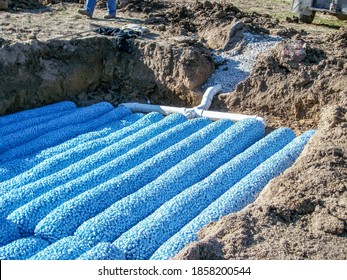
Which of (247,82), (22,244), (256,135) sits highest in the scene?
(247,82)

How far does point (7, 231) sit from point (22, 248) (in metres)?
0.40

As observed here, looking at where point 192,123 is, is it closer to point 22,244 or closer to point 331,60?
point 331,60

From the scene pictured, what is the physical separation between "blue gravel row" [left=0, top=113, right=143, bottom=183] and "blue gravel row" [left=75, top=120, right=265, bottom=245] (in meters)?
1.52

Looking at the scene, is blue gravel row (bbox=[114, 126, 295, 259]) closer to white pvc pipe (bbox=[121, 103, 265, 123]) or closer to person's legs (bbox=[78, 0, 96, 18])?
white pvc pipe (bbox=[121, 103, 265, 123])

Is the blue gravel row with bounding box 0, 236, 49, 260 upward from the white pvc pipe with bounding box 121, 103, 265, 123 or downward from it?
Answer: downward

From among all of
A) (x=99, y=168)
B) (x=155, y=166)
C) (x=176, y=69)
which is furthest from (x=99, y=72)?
(x=155, y=166)

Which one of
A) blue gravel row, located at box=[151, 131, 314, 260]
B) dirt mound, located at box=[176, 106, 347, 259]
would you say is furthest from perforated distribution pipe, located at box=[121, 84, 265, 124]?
dirt mound, located at box=[176, 106, 347, 259]

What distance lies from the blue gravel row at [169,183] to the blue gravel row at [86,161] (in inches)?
33.1

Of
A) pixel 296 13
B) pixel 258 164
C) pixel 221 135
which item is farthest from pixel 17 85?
pixel 296 13

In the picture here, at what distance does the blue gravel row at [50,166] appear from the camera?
591 cm

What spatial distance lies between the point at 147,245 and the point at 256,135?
336 centimetres

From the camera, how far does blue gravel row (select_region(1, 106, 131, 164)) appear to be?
7305 mm

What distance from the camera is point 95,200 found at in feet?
18.9

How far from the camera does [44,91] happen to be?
→ 29.3ft
